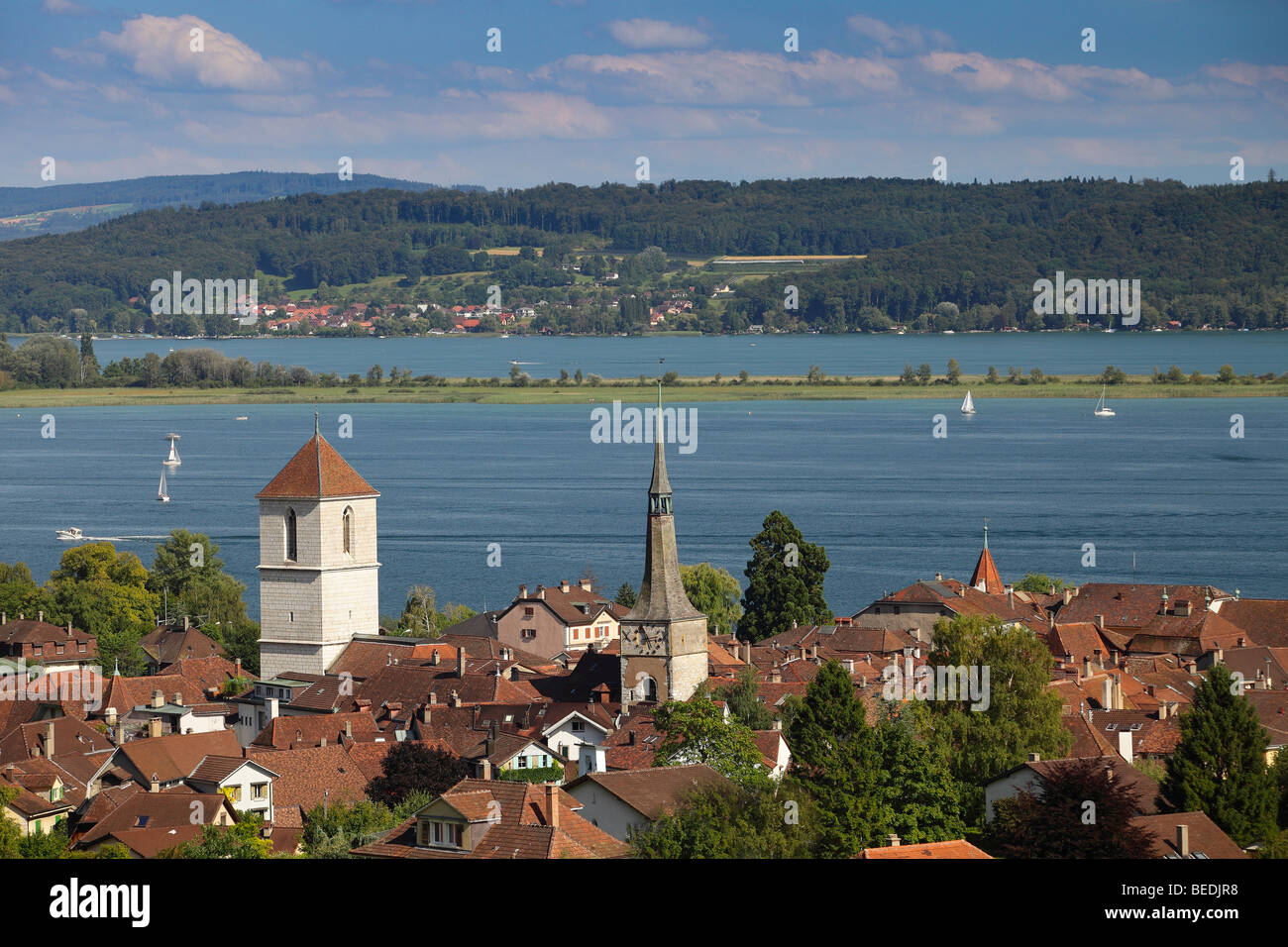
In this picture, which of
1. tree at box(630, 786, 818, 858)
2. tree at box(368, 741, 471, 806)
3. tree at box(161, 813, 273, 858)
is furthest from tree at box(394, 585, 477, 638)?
tree at box(630, 786, 818, 858)

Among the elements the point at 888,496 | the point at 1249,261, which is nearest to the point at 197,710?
the point at 888,496

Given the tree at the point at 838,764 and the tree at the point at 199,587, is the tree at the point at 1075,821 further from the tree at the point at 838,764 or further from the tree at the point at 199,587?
the tree at the point at 199,587

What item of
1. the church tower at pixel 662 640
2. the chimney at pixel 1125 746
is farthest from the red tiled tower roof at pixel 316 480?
the chimney at pixel 1125 746

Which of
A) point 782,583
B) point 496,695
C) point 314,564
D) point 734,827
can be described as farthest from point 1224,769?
point 782,583

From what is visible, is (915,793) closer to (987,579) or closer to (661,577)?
(661,577)

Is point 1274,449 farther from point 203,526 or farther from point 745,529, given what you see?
point 203,526

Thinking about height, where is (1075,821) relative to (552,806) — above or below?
above
